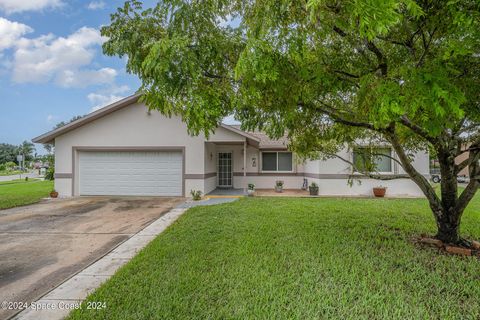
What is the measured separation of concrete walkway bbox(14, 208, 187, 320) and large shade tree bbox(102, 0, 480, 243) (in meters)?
2.84

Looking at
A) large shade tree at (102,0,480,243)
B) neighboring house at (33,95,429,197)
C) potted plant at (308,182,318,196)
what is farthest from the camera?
potted plant at (308,182,318,196)

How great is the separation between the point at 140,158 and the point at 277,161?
26.1 feet

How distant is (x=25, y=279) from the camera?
4.27m

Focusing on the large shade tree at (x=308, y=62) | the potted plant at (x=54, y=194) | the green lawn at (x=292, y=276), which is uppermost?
the large shade tree at (x=308, y=62)

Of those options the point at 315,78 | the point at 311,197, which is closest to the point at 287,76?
the point at 315,78

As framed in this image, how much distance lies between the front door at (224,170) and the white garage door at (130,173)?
3778mm

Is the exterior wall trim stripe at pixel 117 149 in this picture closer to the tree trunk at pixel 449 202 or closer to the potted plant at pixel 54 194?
the potted plant at pixel 54 194

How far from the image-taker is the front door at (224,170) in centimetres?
1631

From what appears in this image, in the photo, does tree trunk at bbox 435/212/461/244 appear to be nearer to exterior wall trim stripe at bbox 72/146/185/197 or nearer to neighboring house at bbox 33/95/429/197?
neighboring house at bbox 33/95/429/197

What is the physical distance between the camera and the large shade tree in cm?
288

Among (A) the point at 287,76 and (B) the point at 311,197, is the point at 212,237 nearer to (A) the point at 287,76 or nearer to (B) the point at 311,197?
(A) the point at 287,76

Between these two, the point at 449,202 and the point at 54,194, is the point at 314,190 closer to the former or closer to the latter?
the point at 449,202

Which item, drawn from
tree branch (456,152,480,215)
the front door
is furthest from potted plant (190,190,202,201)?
tree branch (456,152,480,215)

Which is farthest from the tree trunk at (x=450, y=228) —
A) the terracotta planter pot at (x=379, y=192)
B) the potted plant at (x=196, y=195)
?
the potted plant at (x=196, y=195)
